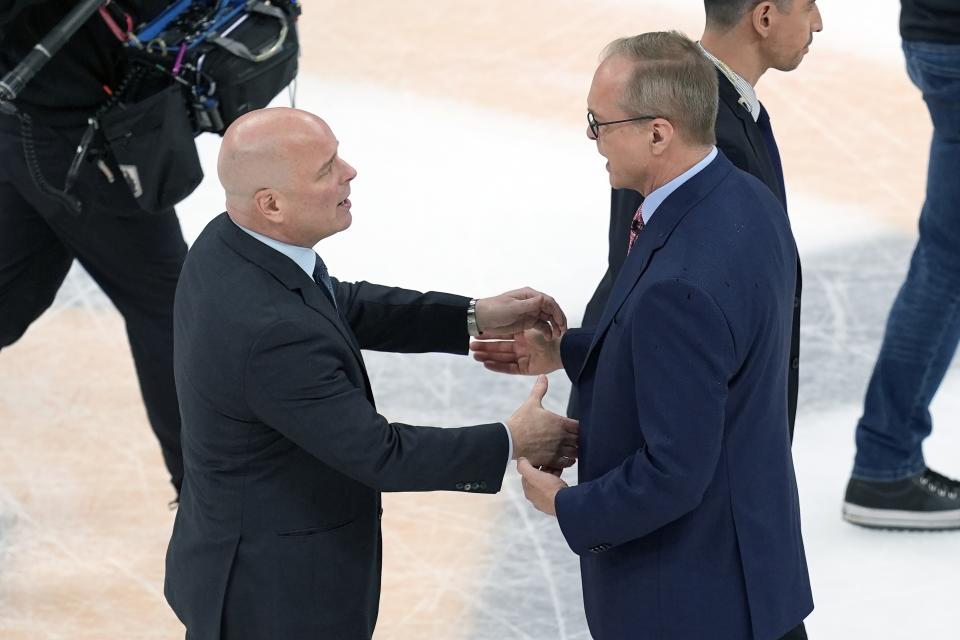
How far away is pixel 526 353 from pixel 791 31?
860 mm

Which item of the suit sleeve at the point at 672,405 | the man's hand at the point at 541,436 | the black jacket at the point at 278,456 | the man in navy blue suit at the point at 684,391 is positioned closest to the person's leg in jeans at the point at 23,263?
the black jacket at the point at 278,456

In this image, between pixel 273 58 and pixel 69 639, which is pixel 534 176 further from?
pixel 69 639

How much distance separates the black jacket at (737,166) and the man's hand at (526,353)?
0.30ft

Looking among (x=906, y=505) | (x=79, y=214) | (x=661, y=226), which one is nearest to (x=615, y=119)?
(x=661, y=226)

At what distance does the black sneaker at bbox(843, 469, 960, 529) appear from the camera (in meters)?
3.90

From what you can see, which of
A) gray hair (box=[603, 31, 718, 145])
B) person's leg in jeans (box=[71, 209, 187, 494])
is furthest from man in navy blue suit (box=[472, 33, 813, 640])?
person's leg in jeans (box=[71, 209, 187, 494])

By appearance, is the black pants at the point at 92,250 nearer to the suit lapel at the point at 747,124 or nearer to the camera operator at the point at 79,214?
the camera operator at the point at 79,214

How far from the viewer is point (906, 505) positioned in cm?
391

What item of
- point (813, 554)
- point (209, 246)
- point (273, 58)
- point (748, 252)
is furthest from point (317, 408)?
point (813, 554)

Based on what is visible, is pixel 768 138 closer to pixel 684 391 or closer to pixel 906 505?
pixel 684 391

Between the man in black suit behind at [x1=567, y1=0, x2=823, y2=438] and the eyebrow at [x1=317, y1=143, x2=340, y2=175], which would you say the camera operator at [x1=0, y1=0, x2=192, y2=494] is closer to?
the eyebrow at [x1=317, y1=143, x2=340, y2=175]

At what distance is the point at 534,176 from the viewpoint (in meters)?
6.00

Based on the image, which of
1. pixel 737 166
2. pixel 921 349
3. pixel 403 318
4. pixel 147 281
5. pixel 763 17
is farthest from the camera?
pixel 921 349

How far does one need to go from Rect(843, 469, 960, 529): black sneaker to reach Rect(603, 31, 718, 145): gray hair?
6.38 feet
